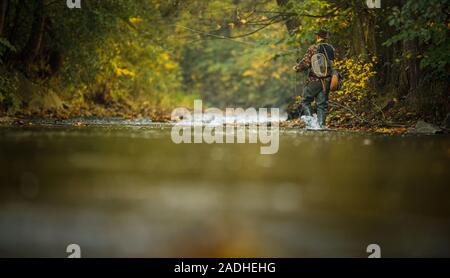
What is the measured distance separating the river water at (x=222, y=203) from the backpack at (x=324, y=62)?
18.9 ft

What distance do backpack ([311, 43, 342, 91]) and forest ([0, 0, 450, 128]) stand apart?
1155 mm

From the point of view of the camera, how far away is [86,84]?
26.5 m

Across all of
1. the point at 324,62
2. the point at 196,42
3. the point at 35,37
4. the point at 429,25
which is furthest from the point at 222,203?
the point at 196,42

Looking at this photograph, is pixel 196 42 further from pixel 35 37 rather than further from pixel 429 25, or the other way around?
pixel 429 25

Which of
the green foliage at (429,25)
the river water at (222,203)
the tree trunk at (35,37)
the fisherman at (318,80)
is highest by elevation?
the tree trunk at (35,37)

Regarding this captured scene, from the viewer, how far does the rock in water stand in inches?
552

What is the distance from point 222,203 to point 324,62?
1039 centimetres

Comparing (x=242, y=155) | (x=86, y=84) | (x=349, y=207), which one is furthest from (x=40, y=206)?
(x=86, y=84)

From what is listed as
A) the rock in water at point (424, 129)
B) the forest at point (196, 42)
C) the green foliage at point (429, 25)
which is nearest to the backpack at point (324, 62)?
the forest at point (196, 42)

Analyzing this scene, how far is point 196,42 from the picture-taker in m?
26.5

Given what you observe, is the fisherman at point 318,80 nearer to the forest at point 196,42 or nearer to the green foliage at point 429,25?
the forest at point 196,42

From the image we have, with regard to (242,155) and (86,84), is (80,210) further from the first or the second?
(86,84)

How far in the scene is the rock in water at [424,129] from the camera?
14.0 meters
